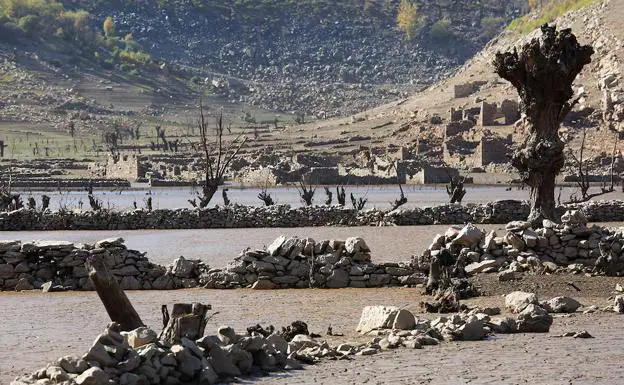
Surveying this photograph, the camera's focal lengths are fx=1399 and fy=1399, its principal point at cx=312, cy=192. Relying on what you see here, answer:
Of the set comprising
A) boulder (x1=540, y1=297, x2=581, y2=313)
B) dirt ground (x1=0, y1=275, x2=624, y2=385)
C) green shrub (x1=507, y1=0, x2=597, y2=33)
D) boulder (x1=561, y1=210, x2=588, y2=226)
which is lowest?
dirt ground (x1=0, y1=275, x2=624, y2=385)

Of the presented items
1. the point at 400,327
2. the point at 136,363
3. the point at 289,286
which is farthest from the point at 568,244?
the point at 136,363

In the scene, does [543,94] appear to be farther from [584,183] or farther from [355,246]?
[584,183]

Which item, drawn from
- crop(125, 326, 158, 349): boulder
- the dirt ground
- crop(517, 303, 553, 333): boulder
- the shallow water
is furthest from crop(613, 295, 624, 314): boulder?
the shallow water

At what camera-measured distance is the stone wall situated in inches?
1650

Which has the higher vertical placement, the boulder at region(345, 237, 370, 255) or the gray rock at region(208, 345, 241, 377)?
the boulder at region(345, 237, 370, 255)

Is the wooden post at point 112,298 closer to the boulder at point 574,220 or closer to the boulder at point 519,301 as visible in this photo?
the boulder at point 519,301

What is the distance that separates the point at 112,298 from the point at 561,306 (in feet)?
20.9

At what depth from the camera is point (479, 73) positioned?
14500cm

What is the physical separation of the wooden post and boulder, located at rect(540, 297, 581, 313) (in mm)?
5939

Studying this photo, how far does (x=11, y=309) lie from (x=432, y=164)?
79.9 m

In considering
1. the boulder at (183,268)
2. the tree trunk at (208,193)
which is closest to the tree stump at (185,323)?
the boulder at (183,268)

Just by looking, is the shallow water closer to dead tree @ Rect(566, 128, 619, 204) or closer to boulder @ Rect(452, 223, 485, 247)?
dead tree @ Rect(566, 128, 619, 204)

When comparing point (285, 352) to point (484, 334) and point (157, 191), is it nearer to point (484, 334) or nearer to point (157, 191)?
Result: point (484, 334)

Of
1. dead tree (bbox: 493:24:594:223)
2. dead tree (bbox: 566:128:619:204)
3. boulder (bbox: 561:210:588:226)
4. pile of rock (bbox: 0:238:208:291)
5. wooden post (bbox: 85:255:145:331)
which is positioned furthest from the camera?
dead tree (bbox: 566:128:619:204)
